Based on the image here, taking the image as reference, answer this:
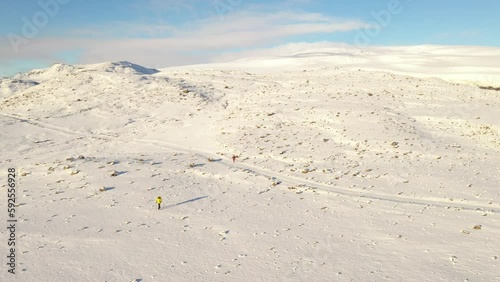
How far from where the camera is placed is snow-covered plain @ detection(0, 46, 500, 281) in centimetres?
1620

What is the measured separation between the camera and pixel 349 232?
19.1 meters

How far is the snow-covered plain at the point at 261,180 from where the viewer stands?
1620cm

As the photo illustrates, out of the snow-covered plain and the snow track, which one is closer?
the snow-covered plain

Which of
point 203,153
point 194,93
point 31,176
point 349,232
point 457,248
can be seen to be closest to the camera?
point 457,248

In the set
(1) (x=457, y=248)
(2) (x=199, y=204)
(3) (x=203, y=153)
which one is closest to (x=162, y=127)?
(3) (x=203, y=153)

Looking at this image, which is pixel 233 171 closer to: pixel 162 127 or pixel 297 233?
pixel 297 233

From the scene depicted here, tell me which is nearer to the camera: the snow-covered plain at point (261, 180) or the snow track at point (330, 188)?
the snow-covered plain at point (261, 180)

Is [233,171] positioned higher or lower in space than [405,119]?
lower

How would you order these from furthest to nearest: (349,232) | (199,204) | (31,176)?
(31,176) < (199,204) < (349,232)

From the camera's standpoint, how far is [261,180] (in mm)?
27781

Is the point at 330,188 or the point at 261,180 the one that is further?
the point at 261,180

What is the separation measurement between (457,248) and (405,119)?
2659cm

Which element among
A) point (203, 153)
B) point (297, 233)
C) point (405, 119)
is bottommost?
point (297, 233)

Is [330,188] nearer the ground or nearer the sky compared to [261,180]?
nearer the ground
